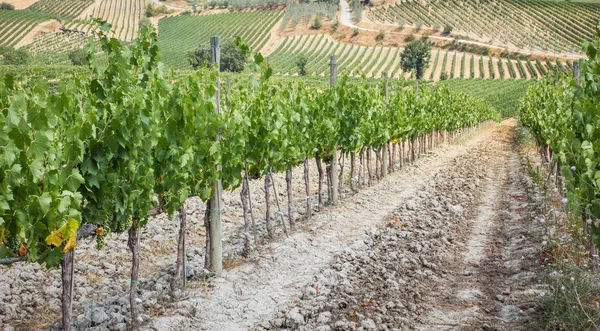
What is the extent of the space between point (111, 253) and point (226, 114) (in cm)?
274

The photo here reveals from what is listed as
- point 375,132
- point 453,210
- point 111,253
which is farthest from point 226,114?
point 375,132

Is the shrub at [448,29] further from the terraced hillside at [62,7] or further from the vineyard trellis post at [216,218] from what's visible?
the vineyard trellis post at [216,218]

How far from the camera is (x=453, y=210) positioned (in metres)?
10.1

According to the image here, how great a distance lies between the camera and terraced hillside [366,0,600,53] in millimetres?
87012

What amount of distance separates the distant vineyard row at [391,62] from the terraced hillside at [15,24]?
Result: 33.8m

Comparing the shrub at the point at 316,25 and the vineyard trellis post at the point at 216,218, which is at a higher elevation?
the shrub at the point at 316,25

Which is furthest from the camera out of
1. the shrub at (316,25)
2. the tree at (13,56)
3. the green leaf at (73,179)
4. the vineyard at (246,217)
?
the shrub at (316,25)

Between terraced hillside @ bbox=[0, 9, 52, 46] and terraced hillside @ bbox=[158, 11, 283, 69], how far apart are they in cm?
1846

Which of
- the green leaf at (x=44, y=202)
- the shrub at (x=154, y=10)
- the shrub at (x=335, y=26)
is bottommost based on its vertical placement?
the green leaf at (x=44, y=202)

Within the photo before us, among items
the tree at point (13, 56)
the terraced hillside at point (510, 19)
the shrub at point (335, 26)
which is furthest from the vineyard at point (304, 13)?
the tree at point (13, 56)

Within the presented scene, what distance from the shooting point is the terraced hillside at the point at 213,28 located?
90.4 meters

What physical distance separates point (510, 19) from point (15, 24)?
268 ft

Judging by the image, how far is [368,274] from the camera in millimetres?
6605

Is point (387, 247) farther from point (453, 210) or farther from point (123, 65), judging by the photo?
point (123, 65)
